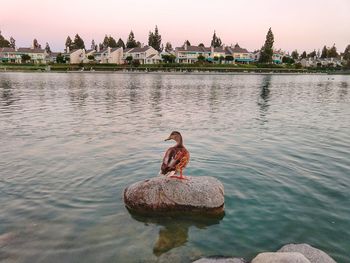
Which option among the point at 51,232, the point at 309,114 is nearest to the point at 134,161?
the point at 51,232

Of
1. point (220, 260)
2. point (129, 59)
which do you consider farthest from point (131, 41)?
point (220, 260)

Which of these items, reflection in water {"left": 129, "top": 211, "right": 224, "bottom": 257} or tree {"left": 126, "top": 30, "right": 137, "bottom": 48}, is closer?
reflection in water {"left": 129, "top": 211, "right": 224, "bottom": 257}

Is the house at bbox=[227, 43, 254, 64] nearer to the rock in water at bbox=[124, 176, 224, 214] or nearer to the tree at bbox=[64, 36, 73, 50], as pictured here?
the tree at bbox=[64, 36, 73, 50]

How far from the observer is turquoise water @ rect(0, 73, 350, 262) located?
7664mm

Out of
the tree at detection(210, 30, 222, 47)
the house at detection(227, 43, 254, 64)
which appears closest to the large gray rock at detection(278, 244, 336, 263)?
the house at detection(227, 43, 254, 64)

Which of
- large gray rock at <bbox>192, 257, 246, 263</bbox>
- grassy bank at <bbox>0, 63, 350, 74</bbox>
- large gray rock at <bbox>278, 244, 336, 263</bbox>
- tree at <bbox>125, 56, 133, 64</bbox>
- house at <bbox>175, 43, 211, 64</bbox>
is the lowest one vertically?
large gray rock at <bbox>192, 257, 246, 263</bbox>

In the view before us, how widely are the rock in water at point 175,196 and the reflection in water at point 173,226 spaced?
27 centimetres

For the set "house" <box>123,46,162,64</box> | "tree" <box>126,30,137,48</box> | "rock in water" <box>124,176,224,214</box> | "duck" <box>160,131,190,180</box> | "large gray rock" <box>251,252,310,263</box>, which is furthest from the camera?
"tree" <box>126,30,137,48</box>

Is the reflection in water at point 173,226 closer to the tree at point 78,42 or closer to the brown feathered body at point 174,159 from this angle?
the brown feathered body at point 174,159

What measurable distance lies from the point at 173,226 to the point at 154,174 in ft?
13.5

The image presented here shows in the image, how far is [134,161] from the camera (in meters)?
13.9

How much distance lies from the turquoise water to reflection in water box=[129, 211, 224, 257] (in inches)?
1.1

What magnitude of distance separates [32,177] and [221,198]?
7.12 m

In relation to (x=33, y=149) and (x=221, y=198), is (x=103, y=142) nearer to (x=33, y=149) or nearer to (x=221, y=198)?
(x=33, y=149)
